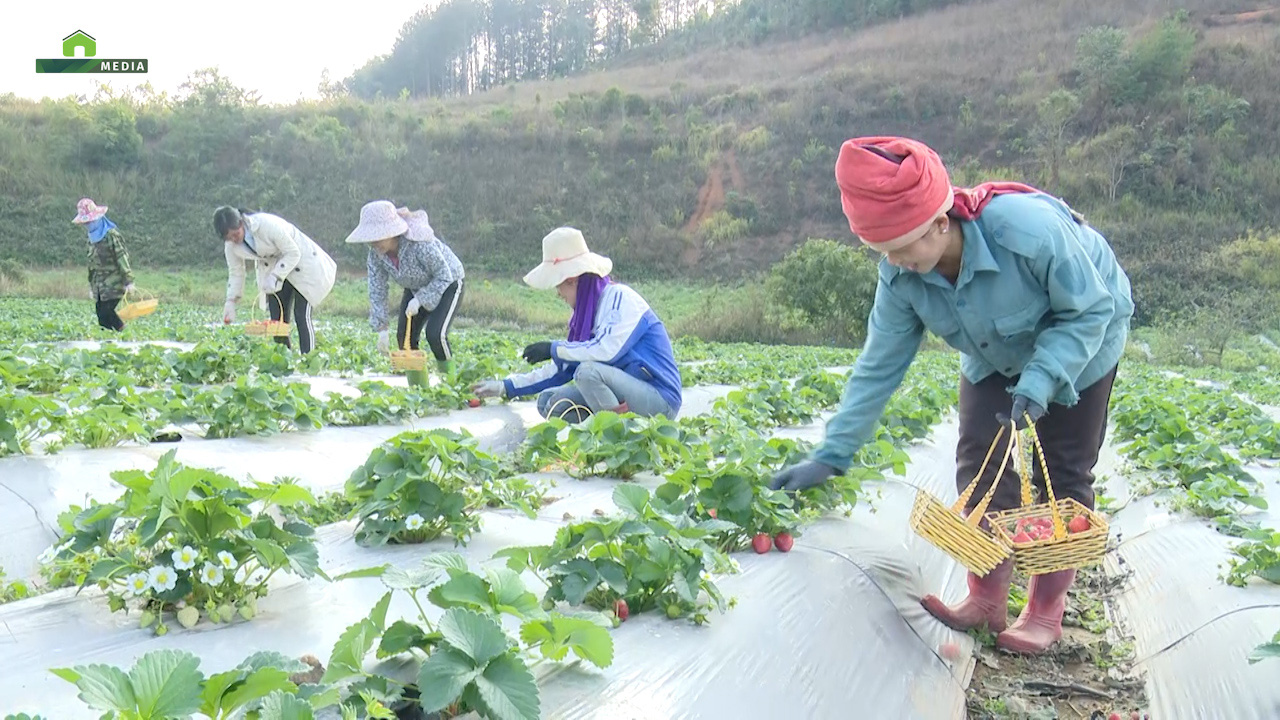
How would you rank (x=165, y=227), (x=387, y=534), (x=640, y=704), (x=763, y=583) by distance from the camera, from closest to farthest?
1. (x=640, y=704)
2. (x=763, y=583)
3. (x=387, y=534)
4. (x=165, y=227)

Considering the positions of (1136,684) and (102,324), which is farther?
(102,324)

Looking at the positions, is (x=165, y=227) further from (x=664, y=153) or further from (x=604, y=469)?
(x=604, y=469)

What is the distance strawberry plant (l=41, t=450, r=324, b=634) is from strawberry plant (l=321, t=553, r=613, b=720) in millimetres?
352

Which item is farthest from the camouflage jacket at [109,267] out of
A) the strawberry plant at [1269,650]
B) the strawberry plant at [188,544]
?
the strawberry plant at [1269,650]

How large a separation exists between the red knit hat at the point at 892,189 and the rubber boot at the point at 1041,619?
1278mm

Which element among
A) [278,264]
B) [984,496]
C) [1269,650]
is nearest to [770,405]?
[984,496]

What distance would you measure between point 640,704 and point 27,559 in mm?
2265

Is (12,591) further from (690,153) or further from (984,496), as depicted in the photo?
(690,153)

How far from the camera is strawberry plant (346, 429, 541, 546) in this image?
2766 mm

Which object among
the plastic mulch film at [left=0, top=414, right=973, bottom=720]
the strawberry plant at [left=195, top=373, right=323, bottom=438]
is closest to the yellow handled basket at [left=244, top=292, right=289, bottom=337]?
the strawberry plant at [left=195, top=373, right=323, bottom=438]

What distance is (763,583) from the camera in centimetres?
257

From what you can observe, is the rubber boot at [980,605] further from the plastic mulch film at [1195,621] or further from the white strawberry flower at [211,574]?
the white strawberry flower at [211,574]

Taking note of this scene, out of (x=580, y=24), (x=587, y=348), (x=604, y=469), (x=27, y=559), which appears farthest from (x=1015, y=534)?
(x=580, y=24)

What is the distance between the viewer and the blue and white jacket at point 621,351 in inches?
189
